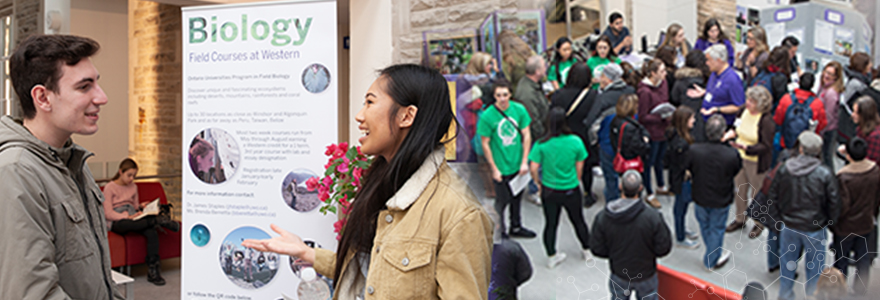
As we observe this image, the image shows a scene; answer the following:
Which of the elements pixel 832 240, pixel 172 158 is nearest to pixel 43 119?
pixel 832 240

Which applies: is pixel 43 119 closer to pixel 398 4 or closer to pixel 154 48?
pixel 398 4

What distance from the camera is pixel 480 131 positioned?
3.13 metres

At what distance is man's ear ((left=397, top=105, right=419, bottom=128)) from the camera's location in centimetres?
130

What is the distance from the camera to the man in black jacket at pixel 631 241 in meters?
2.26

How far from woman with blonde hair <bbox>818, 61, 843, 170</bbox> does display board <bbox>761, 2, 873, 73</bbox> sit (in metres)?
0.02

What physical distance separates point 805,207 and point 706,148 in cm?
34

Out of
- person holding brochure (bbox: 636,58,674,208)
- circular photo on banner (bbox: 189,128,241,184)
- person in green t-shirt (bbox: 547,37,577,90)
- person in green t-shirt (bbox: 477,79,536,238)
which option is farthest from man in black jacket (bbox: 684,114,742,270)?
circular photo on banner (bbox: 189,128,241,184)

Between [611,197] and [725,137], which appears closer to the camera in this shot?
[725,137]

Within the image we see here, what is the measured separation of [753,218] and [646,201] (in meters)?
0.39

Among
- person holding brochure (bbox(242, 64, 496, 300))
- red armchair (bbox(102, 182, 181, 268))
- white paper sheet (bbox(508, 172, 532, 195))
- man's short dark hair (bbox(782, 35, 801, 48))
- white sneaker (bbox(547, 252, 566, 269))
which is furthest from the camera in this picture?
red armchair (bbox(102, 182, 181, 268))

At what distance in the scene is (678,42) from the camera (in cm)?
213

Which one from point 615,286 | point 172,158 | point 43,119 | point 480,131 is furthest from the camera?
point 172,158

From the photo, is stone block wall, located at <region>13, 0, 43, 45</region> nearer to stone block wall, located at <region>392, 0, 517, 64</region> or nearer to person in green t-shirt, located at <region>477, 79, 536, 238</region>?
stone block wall, located at <region>392, 0, 517, 64</region>

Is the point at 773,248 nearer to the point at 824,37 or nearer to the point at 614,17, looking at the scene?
the point at 824,37
